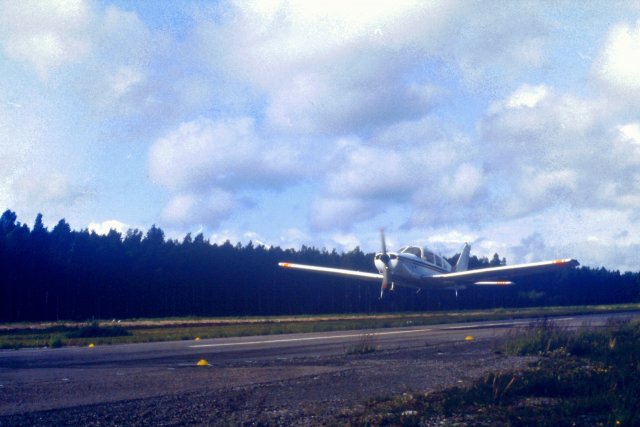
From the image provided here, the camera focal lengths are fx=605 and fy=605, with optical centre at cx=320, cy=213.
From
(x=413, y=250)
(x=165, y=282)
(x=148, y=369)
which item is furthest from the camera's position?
(x=165, y=282)

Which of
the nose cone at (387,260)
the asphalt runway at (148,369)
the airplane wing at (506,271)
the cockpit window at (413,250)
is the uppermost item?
the cockpit window at (413,250)

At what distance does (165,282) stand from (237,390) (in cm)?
6541

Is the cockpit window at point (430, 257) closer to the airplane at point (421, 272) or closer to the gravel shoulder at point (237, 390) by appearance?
the airplane at point (421, 272)

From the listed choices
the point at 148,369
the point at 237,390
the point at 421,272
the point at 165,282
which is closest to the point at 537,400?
the point at 237,390

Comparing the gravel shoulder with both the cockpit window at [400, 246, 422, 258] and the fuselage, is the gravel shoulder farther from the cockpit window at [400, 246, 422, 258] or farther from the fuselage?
the cockpit window at [400, 246, 422, 258]

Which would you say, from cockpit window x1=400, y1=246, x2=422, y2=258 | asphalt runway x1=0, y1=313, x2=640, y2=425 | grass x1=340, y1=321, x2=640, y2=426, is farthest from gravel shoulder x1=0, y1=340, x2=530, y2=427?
cockpit window x1=400, y1=246, x2=422, y2=258

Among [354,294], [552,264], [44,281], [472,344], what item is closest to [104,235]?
[44,281]

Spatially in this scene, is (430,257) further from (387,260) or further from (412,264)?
(387,260)

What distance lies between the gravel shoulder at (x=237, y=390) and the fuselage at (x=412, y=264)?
67.7 feet

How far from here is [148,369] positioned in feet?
40.7

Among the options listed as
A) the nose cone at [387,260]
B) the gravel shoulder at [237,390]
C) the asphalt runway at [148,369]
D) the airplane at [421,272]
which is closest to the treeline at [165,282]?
the airplane at [421,272]

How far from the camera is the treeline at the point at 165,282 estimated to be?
205 ft

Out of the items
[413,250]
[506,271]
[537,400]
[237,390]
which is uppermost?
→ [413,250]

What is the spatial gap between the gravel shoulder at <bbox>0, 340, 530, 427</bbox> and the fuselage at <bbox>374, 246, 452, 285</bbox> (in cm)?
2063
